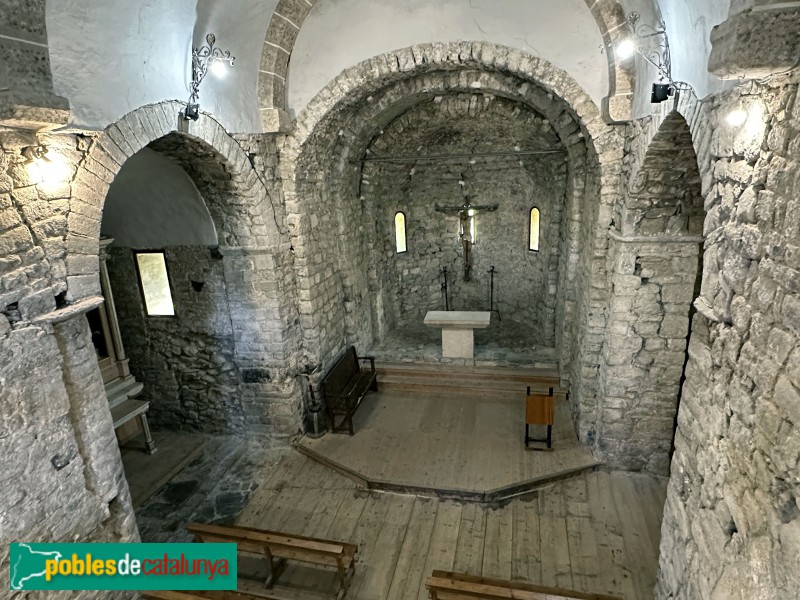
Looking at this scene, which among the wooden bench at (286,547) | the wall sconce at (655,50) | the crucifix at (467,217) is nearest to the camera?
the wall sconce at (655,50)

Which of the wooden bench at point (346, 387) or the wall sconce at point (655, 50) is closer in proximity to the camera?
the wall sconce at point (655, 50)

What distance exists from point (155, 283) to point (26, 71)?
14.0ft

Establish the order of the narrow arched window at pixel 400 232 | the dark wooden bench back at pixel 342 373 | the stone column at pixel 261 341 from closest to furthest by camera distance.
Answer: the stone column at pixel 261 341
the dark wooden bench back at pixel 342 373
the narrow arched window at pixel 400 232

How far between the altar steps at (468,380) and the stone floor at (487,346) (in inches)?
10.8

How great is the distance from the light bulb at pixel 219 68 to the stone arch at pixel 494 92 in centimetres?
102

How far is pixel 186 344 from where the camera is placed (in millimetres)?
6449

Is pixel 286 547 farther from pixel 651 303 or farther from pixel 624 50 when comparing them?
pixel 624 50

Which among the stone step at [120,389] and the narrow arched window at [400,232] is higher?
the narrow arched window at [400,232]

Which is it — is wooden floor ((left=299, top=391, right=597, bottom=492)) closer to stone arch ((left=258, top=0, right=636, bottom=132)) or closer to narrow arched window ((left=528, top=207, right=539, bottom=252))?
narrow arched window ((left=528, top=207, right=539, bottom=252))

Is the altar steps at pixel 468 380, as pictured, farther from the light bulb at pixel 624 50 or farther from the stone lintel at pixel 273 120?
the light bulb at pixel 624 50

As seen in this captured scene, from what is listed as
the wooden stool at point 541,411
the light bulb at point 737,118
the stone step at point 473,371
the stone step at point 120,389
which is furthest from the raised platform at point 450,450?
the light bulb at point 737,118

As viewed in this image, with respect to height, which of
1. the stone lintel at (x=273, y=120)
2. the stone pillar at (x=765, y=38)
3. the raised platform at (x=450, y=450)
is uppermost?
the stone lintel at (x=273, y=120)

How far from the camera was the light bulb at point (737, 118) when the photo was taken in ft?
7.71

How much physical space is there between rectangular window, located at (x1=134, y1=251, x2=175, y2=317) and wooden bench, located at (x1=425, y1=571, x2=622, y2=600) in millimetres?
4841
